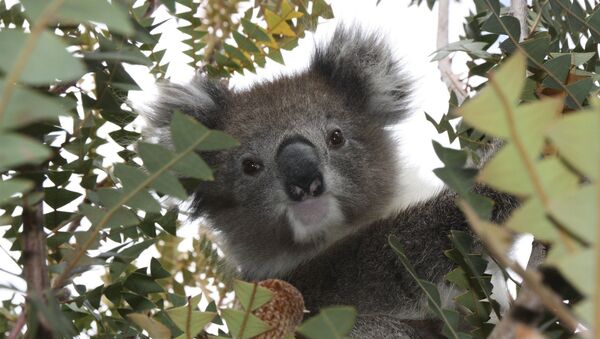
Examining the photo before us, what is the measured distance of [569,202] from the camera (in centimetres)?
43

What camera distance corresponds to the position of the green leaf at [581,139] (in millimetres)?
412

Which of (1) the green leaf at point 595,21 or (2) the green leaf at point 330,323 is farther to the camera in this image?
(1) the green leaf at point 595,21

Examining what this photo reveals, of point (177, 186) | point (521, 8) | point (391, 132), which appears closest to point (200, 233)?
point (391, 132)

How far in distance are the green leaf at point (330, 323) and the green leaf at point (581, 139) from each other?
281mm

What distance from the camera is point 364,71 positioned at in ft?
10.4

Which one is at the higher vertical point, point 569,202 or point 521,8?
point 569,202

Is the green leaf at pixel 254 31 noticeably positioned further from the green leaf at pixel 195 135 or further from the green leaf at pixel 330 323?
the green leaf at pixel 330 323

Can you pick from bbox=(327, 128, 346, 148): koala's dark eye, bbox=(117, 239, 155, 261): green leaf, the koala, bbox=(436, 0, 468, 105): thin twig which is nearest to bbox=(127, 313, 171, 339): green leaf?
bbox=(117, 239, 155, 261): green leaf

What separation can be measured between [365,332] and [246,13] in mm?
1085

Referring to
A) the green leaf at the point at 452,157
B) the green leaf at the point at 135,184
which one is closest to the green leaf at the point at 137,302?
the green leaf at the point at 135,184

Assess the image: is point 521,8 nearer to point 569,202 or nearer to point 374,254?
point 374,254

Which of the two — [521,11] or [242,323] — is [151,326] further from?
[521,11]

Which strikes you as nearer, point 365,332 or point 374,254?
point 365,332

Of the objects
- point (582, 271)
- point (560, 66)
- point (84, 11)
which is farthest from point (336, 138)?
point (582, 271)
